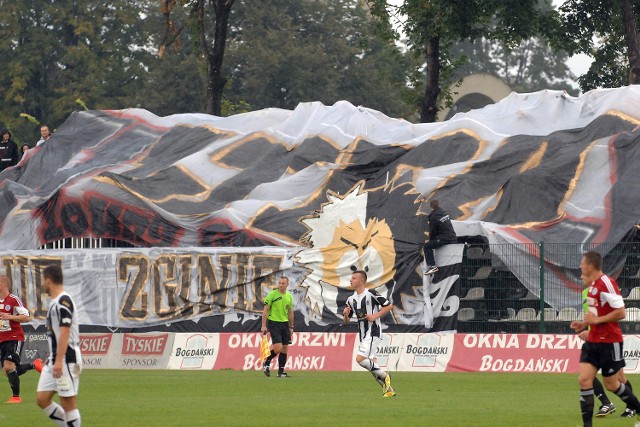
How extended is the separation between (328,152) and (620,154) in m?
8.22

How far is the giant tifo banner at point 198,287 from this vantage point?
3119 centimetres

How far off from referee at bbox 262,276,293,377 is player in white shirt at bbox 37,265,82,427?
12.8 metres

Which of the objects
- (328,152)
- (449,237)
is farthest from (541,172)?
(328,152)

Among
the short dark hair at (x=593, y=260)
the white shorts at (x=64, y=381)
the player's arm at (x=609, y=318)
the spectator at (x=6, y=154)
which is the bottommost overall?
the white shorts at (x=64, y=381)

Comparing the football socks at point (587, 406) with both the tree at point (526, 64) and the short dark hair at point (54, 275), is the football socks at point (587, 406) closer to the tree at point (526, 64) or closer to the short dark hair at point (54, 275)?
the short dark hair at point (54, 275)

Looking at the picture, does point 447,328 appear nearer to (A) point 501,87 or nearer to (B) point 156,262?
(B) point 156,262

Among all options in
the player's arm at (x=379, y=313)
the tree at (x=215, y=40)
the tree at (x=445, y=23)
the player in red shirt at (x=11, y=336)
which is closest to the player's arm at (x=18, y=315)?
the player in red shirt at (x=11, y=336)

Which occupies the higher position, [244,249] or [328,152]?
[328,152]

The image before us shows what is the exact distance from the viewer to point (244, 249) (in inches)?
1254

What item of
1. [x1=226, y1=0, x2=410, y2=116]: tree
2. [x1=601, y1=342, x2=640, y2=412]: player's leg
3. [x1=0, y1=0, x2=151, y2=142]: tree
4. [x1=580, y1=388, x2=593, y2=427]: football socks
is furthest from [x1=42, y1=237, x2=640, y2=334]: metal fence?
[x1=226, y1=0, x2=410, y2=116]: tree

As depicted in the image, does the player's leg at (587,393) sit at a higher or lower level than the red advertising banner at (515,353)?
higher

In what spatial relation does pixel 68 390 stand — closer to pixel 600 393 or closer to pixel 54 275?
pixel 54 275

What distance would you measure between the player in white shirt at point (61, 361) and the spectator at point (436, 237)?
55.9ft

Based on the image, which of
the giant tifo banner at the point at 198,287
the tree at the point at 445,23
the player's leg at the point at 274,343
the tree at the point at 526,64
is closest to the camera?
the player's leg at the point at 274,343
